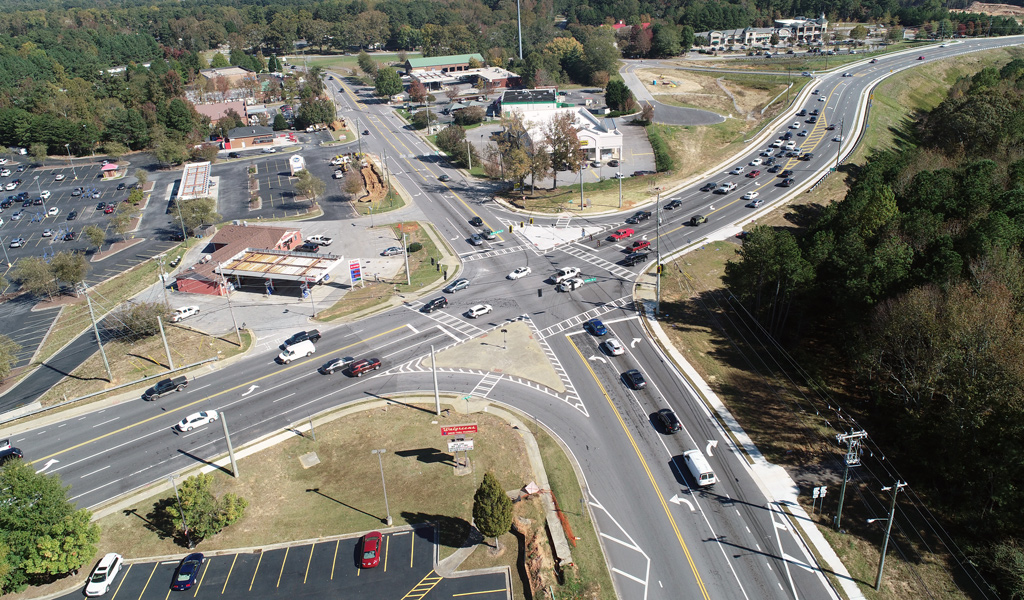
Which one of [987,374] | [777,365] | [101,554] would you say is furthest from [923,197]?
[101,554]

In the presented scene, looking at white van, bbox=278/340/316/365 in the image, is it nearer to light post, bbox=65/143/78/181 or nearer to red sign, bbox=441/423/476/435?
red sign, bbox=441/423/476/435

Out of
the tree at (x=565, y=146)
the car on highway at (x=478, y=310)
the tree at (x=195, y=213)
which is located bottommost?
the car on highway at (x=478, y=310)

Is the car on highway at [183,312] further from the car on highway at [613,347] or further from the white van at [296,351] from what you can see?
the car on highway at [613,347]

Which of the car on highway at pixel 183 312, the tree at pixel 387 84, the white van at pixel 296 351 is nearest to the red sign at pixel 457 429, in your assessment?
the white van at pixel 296 351

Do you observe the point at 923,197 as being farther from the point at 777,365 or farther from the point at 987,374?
the point at 987,374

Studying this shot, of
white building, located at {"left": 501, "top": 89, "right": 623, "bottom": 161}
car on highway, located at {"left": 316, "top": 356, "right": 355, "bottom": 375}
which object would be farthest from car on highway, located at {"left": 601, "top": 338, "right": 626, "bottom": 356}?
white building, located at {"left": 501, "top": 89, "right": 623, "bottom": 161}
